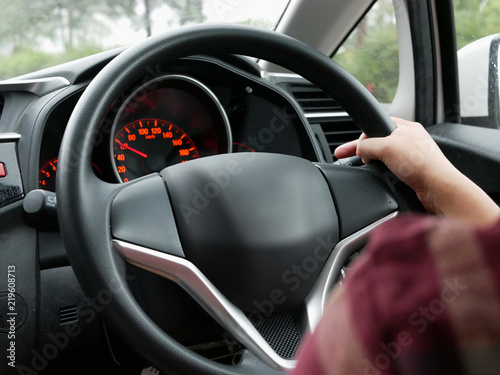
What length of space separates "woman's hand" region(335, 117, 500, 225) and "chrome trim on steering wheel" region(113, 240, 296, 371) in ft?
1.14

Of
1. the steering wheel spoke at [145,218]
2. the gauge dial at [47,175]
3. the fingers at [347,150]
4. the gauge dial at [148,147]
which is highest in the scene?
the fingers at [347,150]

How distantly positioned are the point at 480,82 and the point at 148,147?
1.05 m

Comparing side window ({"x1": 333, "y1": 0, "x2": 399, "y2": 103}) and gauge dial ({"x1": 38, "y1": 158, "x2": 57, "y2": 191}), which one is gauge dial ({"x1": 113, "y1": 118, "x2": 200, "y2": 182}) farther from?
side window ({"x1": 333, "y1": 0, "x2": 399, "y2": 103})

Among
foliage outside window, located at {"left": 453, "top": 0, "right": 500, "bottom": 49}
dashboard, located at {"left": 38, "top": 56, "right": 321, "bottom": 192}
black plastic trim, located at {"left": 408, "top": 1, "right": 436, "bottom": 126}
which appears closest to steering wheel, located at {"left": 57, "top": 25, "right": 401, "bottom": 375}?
dashboard, located at {"left": 38, "top": 56, "right": 321, "bottom": 192}

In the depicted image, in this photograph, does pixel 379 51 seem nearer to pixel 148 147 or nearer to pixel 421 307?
pixel 148 147

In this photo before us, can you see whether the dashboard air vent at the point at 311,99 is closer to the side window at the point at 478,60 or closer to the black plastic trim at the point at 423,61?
the black plastic trim at the point at 423,61

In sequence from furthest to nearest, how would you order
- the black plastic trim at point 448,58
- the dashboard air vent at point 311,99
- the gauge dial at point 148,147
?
the dashboard air vent at point 311,99 → the black plastic trim at point 448,58 → the gauge dial at point 148,147

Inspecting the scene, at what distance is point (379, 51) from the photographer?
199 centimetres

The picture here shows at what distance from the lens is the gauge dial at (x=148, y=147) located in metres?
1.57

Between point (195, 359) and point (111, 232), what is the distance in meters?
0.23

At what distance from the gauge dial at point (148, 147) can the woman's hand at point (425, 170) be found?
0.71 m

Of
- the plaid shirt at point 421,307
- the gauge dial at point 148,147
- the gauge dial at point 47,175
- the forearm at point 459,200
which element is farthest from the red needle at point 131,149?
the plaid shirt at point 421,307

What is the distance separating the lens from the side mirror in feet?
5.74

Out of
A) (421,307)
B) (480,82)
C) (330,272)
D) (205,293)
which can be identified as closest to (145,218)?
(205,293)
